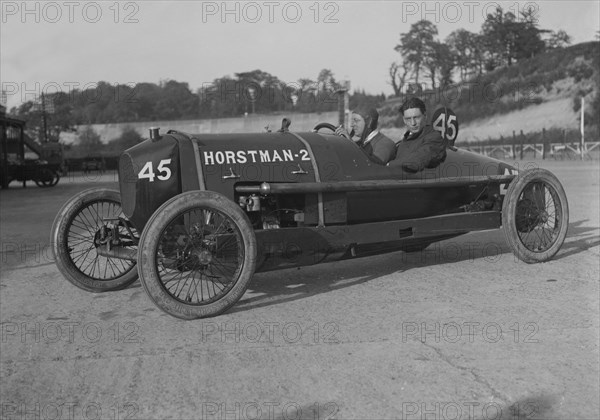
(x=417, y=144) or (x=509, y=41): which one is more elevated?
(x=509, y=41)

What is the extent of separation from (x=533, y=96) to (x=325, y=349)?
68.6 meters

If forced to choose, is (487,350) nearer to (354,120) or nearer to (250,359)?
(250,359)

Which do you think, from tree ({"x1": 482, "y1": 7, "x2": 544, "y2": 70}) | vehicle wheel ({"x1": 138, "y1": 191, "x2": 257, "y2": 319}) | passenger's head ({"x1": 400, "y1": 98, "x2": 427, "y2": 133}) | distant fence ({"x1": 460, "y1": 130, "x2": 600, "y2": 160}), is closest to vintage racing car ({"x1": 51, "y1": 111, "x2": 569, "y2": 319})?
vehicle wheel ({"x1": 138, "y1": 191, "x2": 257, "y2": 319})

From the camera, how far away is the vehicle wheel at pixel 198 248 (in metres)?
4.40

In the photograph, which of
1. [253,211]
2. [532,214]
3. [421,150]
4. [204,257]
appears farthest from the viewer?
[532,214]

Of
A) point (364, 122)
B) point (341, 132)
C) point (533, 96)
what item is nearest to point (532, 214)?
point (364, 122)

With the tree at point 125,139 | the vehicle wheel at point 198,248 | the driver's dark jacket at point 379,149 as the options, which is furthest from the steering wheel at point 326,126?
the tree at point 125,139

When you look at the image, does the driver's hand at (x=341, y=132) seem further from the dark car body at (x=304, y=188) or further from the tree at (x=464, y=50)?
the tree at (x=464, y=50)

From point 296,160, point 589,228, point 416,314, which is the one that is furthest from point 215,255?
point 589,228

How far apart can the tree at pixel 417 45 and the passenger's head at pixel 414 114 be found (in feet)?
290

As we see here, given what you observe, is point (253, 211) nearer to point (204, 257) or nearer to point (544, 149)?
point (204, 257)

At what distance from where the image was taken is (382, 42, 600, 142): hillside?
203 ft

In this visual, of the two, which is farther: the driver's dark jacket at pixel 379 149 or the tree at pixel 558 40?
the tree at pixel 558 40

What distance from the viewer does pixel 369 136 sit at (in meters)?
5.95
